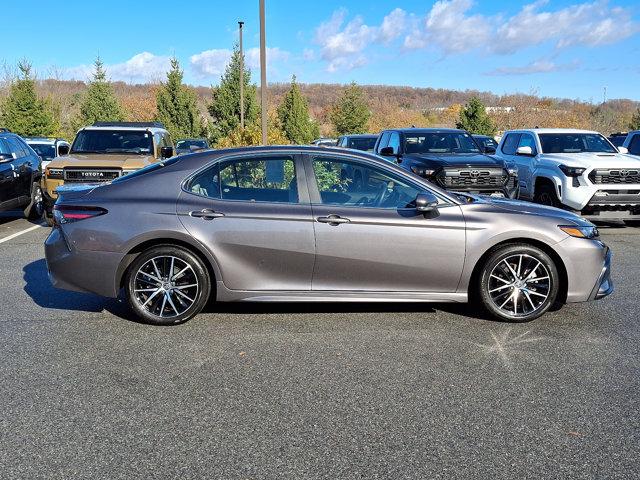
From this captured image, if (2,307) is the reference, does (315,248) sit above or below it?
above

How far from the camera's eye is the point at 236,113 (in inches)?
1604

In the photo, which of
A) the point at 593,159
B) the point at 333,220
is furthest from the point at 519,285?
the point at 593,159

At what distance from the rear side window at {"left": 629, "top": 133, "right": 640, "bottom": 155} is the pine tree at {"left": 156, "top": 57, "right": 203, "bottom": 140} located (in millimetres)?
34564

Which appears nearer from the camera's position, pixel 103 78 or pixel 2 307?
pixel 2 307

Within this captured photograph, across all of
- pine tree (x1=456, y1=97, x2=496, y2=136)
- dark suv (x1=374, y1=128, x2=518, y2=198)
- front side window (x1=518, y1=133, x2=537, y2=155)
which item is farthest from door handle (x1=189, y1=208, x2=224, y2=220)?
pine tree (x1=456, y1=97, x2=496, y2=136)

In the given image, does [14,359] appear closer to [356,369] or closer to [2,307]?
[2,307]

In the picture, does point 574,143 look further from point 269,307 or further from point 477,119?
point 477,119

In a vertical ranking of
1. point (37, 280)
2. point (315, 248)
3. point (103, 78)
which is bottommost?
point (37, 280)

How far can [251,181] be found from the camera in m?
5.38

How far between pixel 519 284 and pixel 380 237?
4.31ft

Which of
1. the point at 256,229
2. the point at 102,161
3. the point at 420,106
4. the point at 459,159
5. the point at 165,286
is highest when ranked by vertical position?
the point at 420,106

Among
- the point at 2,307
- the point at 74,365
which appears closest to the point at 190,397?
the point at 74,365

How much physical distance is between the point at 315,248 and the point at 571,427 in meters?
2.44

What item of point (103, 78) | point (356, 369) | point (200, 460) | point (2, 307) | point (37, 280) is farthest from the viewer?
point (103, 78)
